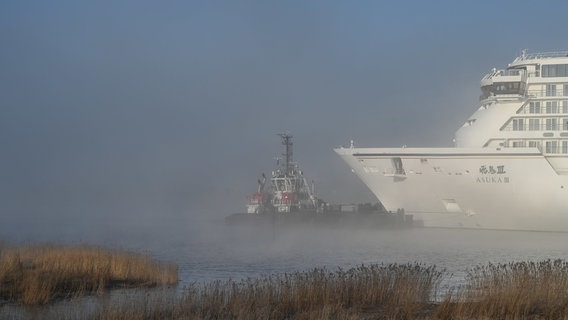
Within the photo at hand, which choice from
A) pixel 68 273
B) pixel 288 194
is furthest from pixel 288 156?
pixel 68 273

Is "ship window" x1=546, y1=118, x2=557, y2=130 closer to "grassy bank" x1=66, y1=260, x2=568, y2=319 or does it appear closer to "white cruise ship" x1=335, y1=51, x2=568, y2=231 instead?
"white cruise ship" x1=335, y1=51, x2=568, y2=231

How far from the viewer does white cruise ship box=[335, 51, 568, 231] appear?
52969 mm

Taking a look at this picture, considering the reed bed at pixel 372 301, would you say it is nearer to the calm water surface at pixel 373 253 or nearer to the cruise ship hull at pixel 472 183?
the calm water surface at pixel 373 253

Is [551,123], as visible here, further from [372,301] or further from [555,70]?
[372,301]

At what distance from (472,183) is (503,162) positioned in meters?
2.73

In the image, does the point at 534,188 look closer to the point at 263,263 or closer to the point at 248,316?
the point at 263,263

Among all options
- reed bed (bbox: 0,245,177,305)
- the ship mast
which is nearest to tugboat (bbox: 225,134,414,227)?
the ship mast

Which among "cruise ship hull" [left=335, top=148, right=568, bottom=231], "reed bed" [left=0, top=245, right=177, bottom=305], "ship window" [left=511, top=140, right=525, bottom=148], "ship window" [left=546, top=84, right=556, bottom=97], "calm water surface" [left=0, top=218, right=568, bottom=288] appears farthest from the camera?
"ship window" [left=546, top=84, right=556, bottom=97]

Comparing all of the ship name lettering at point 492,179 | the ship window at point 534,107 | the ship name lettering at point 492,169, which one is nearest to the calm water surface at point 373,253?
the ship name lettering at point 492,179

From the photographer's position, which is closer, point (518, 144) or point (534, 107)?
point (518, 144)

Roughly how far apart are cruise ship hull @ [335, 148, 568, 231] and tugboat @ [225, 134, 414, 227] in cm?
918

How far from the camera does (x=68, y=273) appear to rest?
72.3ft

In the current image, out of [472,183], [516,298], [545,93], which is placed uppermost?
[545,93]

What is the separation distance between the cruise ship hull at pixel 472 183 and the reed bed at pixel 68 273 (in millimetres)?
33662
